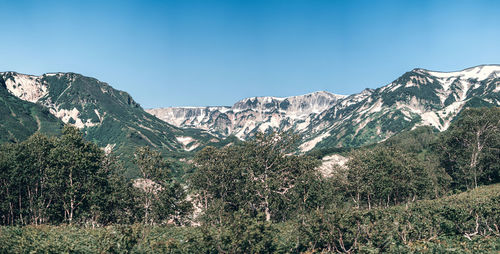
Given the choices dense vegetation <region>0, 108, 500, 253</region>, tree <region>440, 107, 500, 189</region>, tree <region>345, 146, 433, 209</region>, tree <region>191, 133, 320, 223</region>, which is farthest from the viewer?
tree <region>440, 107, 500, 189</region>

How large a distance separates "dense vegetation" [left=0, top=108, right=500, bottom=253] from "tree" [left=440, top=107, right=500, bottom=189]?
33.9 meters

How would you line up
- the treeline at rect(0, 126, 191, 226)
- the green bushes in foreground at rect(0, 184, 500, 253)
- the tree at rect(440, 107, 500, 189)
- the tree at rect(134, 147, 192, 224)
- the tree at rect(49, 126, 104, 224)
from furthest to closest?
the tree at rect(440, 107, 500, 189)
the tree at rect(134, 147, 192, 224)
the tree at rect(49, 126, 104, 224)
the treeline at rect(0, 126, 191, 226)
the green bushes in foreground at rect(0, 184, 500, 253)

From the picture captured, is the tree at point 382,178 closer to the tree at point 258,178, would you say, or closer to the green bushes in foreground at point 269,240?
the tree at point 258,178

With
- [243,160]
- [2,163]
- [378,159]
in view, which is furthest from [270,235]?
[378,159]

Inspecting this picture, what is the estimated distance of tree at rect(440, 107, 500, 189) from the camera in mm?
113312

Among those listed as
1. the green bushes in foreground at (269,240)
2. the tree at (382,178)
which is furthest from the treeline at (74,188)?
the tree at (382,178)

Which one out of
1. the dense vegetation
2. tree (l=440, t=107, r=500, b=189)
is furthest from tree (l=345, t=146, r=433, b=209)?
tree (l=440, t=107, r=500, b=189)

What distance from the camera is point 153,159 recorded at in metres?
68.6

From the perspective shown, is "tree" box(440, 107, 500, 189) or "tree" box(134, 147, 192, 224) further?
"tree" box(440, 107, 500, 189)

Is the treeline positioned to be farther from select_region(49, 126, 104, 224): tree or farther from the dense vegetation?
the dense vegetation

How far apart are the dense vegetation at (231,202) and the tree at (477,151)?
33911mm

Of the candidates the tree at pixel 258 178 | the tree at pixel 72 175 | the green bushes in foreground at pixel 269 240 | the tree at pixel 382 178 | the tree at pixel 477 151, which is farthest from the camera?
the tree at pixel 477 151

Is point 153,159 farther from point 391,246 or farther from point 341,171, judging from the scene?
point 391,246

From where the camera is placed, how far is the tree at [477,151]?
4461 inches
